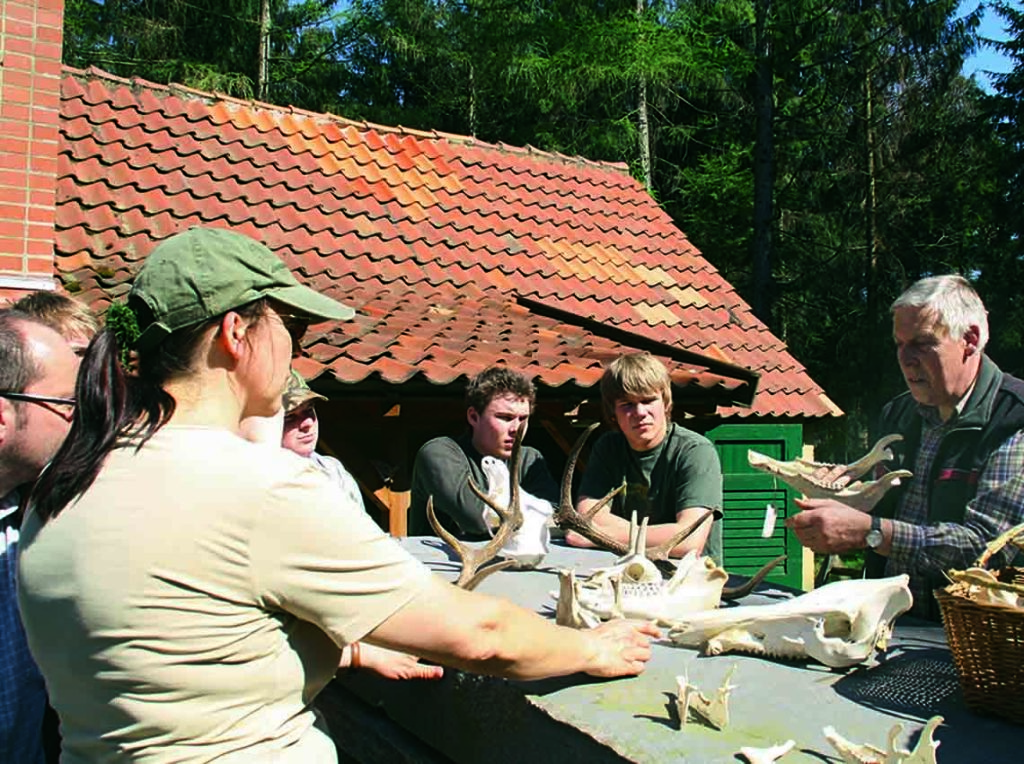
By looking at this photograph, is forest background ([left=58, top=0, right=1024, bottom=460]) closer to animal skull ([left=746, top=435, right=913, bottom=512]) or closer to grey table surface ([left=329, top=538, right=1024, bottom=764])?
animal skull ([left=746, top=435, right=913, bottom=512])

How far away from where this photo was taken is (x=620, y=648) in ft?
6.76

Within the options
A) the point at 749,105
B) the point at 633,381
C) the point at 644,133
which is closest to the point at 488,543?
the point at 633,381

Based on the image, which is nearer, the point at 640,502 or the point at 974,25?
the point at 640,502

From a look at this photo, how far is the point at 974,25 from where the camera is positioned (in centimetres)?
1794

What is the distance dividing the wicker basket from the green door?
7.82 m

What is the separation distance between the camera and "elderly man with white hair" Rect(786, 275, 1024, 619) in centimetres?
245

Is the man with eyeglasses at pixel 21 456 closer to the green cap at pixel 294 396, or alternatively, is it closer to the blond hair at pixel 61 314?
the blond hair at pixel 61 314

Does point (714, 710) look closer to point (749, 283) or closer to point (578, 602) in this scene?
point (578, 602)

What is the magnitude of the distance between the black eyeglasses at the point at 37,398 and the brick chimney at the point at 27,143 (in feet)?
9.46

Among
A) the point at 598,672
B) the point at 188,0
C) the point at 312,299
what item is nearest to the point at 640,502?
the point at 598,672

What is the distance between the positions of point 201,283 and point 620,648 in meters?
1.16

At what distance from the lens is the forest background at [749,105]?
16.2 metres

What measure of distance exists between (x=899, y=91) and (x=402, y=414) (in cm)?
1632

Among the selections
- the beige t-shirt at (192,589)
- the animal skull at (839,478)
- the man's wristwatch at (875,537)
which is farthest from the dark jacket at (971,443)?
the beige t-shirt at (192,589)
